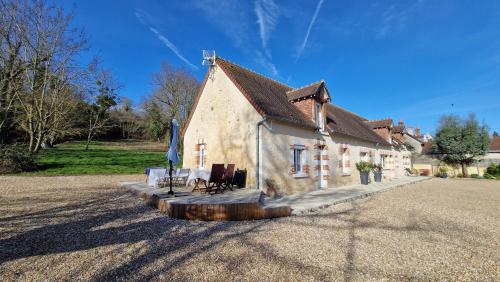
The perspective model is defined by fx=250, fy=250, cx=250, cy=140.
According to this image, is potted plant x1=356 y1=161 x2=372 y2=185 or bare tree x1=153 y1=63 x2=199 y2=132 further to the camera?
bare tree x1=153 y1=63 x2=199 y2=132

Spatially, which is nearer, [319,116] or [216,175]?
[216,175]

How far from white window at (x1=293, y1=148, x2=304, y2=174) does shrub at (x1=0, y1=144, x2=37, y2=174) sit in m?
16.5

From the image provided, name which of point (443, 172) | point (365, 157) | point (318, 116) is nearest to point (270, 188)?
point (318, 116)

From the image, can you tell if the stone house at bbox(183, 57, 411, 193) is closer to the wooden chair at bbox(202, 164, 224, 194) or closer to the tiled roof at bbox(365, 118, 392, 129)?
the wooden chair at bbox(202, 164, 224, 194)

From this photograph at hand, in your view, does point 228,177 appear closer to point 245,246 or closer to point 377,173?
point 245,246

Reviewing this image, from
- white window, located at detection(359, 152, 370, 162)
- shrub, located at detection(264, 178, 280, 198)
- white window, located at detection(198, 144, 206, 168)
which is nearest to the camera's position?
shrub, located at detection(264, 178, 280, 198)

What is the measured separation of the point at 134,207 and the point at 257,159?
4.43m

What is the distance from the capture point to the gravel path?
11.6ft

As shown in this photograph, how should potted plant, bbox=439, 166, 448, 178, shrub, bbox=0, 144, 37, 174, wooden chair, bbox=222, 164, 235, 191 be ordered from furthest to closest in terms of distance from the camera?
potted plant, bbox=439, 166, 448, 178, shrub, bbox=0, 144, 37, 174, wooden chair, bbox=222, 164, 235, 191

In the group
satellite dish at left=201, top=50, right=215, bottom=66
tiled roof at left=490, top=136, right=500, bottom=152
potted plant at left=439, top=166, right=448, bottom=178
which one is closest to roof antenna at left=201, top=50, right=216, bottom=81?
satellite dish at left=201, top=50, right=215, bottom=66

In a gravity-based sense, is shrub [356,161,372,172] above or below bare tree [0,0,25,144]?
→ below

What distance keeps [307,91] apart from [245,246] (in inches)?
379

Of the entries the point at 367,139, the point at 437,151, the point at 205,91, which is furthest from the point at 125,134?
the point at 437,151

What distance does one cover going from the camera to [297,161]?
439 inches
